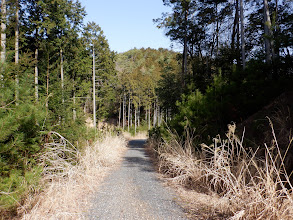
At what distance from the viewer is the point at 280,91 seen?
636cm

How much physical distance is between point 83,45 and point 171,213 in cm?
1904

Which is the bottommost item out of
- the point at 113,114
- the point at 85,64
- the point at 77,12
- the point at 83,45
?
the point at 113,114

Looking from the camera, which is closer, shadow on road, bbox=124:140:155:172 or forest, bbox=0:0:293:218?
forest, bbox=0:0:293:218

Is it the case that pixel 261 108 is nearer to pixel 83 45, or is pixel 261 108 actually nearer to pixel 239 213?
pixel 239 213

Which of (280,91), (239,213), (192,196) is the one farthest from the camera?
(280,91)

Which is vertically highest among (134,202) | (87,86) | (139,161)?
(87,86)

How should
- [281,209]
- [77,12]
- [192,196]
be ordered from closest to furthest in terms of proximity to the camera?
[281,209], [192,196], [77,12]

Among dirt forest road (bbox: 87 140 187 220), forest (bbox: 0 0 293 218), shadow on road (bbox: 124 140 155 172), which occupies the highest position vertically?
forest (bbox: 0 0 293 218)

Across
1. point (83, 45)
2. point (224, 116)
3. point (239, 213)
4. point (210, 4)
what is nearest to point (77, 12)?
point (83, 45)

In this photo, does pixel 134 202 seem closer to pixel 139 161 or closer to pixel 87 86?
pixel 139 161

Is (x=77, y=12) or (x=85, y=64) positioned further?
(x=85, y=64)

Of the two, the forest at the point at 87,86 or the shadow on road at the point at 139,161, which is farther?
the shadow on road at the point at 139,161

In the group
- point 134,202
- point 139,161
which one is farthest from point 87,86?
point 134,202

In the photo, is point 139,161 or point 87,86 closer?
point 139,161
